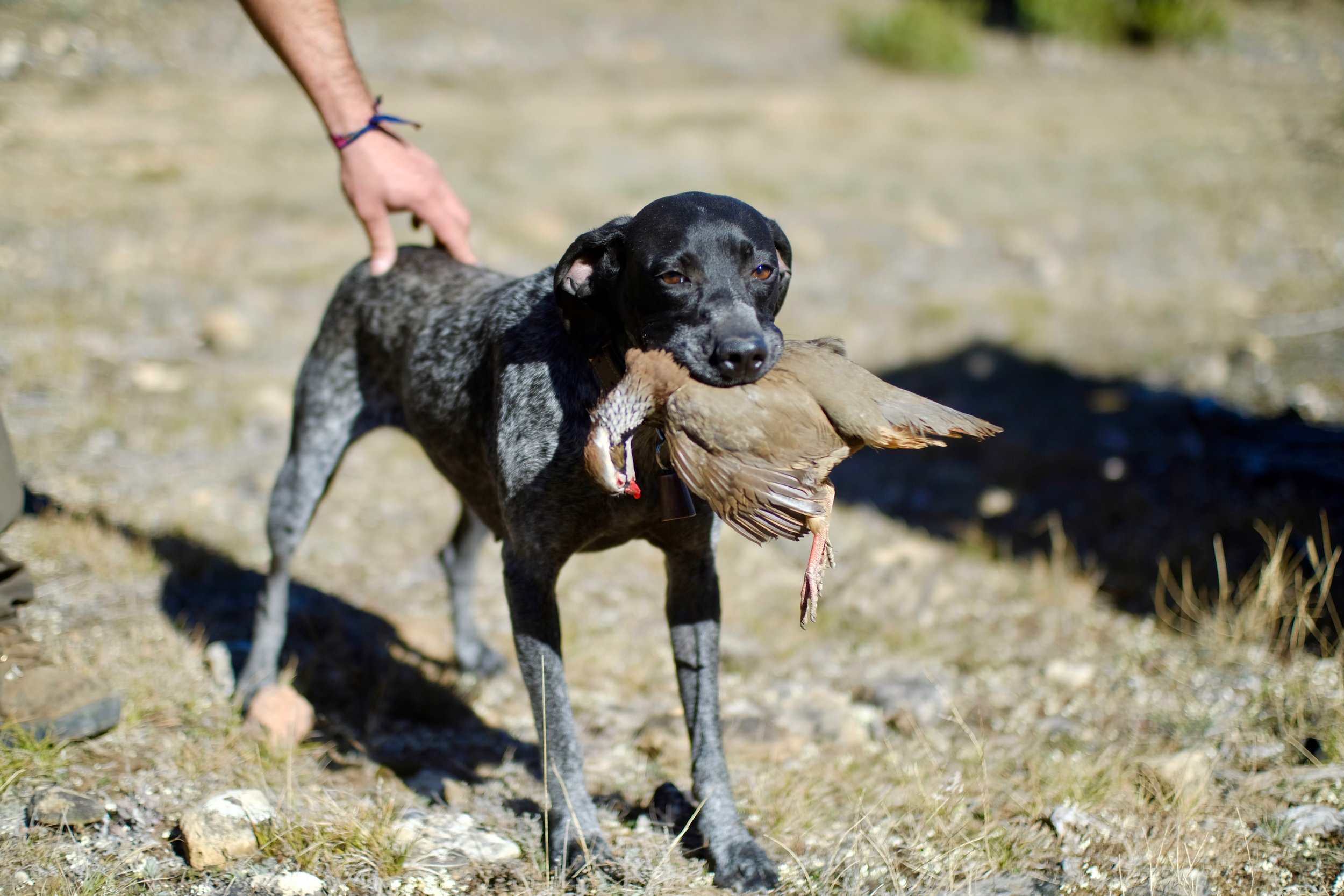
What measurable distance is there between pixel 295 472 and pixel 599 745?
4.80ft

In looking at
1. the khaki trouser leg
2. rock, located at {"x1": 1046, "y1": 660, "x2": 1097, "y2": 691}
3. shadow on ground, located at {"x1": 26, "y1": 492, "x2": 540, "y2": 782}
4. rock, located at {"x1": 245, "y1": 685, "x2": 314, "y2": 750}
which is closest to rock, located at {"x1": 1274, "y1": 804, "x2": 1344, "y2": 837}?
rock, located at {"x1": 1046, "y1": 660, "x2": 1097, "y2": 691}

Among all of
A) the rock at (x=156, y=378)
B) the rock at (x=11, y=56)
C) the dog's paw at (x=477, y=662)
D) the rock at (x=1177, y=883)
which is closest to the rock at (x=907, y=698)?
the rock at (x=1177, y=883)

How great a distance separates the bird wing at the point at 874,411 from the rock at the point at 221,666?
2.52 metres

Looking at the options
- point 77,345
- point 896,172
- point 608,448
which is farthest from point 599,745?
point 896,172

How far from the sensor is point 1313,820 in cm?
294

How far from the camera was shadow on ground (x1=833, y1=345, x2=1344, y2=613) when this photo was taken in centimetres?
482

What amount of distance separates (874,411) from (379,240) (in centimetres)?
208

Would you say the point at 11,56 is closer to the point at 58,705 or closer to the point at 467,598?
the point at 467,598

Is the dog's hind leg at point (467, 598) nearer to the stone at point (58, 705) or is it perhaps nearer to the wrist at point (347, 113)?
the stone at point (58, 705)

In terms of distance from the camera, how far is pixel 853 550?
511 cm

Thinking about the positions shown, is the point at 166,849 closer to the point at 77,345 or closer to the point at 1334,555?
the point at 1334,555

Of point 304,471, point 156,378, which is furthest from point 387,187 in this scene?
point 156,378

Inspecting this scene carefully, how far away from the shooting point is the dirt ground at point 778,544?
117 inches

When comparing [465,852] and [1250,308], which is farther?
[1250,308]
